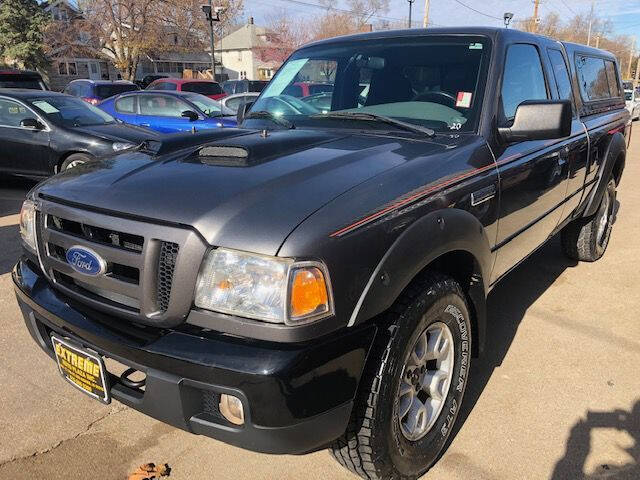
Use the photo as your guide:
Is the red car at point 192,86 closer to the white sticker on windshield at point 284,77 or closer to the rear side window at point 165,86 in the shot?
the rear side window at point 165,86

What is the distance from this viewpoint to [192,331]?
5.92ft

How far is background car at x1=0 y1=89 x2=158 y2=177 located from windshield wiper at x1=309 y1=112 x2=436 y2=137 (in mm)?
5086

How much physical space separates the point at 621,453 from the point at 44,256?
2.75m

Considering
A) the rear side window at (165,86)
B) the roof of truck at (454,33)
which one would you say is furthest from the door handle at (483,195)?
the rear side window at (165,86)

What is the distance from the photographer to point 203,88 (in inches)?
642

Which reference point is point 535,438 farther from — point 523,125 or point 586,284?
point 586,284

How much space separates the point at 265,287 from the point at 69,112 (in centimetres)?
776

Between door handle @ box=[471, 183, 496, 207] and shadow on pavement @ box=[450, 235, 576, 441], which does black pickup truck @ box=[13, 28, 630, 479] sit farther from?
shadow on pavement @ box=[450, 235, 576, 441]

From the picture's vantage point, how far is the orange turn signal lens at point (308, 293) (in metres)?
1.71

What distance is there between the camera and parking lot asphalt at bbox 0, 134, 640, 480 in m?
2.44

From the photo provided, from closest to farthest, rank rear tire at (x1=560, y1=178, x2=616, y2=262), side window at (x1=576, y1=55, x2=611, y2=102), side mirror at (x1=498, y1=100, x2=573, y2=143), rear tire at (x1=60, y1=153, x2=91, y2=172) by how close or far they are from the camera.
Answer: side mirror at (x1=498, y1=100, x2=573, y2=143)
side window at (x1=576, y1=55, x2=611, y2=102)
rear tire at (x1=560, y1=178, x2=616, y2=262)
rear tire at (x1=60, y1=153, x2=91, y2=172)

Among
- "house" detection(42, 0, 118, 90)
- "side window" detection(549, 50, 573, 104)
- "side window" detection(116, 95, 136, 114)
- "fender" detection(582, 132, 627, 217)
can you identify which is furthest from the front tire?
"house" detection(42, 0, 118, 90)

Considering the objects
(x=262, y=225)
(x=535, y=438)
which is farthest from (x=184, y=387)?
(x=535, y=438)

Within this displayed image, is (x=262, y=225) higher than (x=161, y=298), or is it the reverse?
(x=262, y=225)
